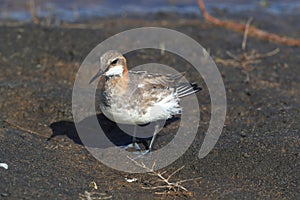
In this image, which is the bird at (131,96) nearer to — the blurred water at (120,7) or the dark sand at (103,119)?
the dark sand at (103,119)

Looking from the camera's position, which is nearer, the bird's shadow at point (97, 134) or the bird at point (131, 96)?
the bird at point (131, 96)

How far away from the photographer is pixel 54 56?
878cm

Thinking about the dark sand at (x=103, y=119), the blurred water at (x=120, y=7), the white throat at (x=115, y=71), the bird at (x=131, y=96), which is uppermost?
the white throat at (x=115, y=71)

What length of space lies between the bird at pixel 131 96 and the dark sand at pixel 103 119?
0.46m

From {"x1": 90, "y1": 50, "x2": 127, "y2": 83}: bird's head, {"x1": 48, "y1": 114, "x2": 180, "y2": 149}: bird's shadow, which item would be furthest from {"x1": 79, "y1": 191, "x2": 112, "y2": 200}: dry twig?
{"x1": 90, "y1": 50, "x2": 127, "y2": 83}: bird's head

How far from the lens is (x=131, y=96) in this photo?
6113 millimetres

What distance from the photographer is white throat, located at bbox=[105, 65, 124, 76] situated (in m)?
6.16

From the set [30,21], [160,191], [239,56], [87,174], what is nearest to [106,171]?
[87,174]

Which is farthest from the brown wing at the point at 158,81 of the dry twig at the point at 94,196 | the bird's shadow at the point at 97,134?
the dry twig at the point at 94,196

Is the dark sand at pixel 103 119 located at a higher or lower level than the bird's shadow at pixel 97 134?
higher

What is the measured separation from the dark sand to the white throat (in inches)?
35.3

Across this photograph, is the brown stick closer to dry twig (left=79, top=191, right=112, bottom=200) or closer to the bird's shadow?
the bird's shadow

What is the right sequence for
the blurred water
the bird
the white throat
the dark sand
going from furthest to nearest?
1. the blurred water
2. the white throat
3. the bird
4. the dark sand

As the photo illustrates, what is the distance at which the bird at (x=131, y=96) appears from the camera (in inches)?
237
